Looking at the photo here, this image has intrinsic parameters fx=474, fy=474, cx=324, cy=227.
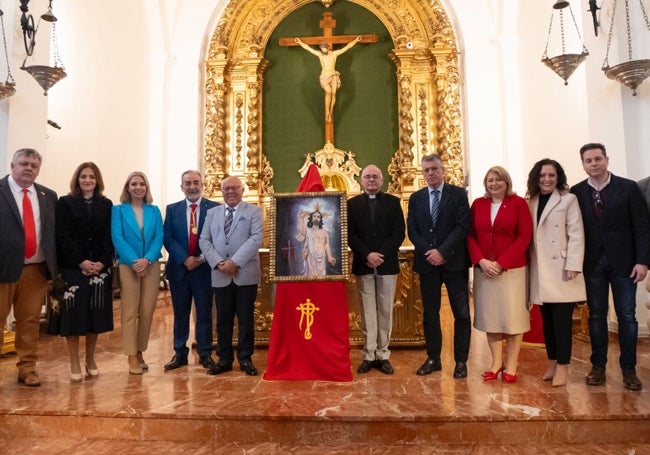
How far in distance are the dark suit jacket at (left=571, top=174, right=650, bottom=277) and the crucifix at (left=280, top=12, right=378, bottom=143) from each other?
575 cm

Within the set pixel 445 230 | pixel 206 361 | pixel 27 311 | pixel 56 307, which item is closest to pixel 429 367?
pixel 445 230

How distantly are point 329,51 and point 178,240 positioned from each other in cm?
571

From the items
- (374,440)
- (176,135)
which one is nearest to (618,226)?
(374,440)

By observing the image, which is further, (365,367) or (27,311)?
(365,367)

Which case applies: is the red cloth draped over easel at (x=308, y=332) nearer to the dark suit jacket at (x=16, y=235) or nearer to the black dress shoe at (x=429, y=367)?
the black dress shoe at (x=429, y=367)

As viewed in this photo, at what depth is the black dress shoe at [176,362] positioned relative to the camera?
12.8 ft

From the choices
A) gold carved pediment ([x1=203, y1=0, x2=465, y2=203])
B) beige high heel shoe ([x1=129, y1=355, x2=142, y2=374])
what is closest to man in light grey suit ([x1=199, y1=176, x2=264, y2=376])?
beige high heel shoe ([x1=129, y1=355, x2=142, y2=374])

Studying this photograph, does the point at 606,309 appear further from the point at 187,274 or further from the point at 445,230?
the point at 187,274

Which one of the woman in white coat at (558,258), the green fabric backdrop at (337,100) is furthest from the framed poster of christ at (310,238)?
the green fabric backdrop at (337,100)

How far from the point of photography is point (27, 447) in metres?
2.76

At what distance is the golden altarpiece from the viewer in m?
8.33

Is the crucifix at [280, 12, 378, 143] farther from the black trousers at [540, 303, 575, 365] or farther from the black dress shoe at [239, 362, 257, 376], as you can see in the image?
the black trousers at [540, 303, 575, 365]

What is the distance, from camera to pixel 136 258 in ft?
11.8

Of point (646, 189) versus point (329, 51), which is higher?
point (329, 51)
